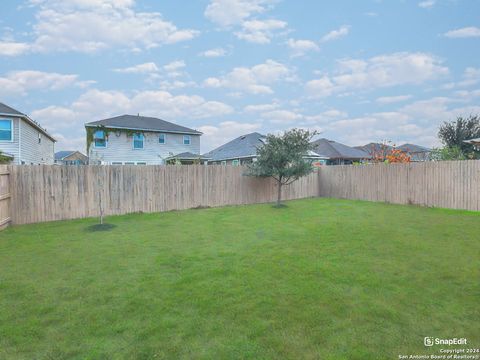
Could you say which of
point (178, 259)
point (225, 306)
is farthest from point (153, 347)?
point (178, 259)

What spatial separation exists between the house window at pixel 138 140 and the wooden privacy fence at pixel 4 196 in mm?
14793

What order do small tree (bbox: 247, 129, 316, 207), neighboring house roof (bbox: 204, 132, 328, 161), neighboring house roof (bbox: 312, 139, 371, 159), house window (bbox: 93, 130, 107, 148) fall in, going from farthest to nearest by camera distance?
neighboring house roof (bbox: 312, 139, 371, 159) < neighboring house roof (bbox: 204, 132, 328, 161) < house window (bbox: 93, 130, 107, 148) < small tree (bbox: 247, 129, 316, 207)

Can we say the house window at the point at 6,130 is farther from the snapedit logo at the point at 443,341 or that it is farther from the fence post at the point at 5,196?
the snapedit logo at the point at 443,341

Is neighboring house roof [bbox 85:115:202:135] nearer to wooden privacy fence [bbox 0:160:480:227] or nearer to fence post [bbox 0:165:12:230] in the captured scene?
wooden privacy fence [bbox 0:160:480:227]

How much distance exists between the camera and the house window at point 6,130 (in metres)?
16.2

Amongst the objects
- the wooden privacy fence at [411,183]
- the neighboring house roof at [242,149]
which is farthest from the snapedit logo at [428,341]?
the neighboring house roof at [242,149]

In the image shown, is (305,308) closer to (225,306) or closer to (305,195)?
(225,306)

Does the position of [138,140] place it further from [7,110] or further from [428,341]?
[428,341]

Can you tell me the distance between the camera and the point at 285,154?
40.8ft

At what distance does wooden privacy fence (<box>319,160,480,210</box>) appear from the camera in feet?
35.3

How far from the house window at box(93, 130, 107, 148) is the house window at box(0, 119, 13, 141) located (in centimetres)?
587

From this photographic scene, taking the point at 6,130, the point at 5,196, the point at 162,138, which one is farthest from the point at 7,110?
the point at 5,196

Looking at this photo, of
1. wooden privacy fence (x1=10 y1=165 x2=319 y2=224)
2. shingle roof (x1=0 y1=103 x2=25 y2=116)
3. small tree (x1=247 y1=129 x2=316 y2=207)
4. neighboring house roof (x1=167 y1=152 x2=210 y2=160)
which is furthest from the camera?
neighboring house roof (x1=167 y1=152 x2=210 y2=160)

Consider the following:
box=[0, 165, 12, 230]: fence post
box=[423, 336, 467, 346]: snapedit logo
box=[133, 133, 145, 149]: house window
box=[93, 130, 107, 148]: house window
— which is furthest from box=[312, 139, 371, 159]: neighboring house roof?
box=[423, 336, 467, 346]: snapedit logo
